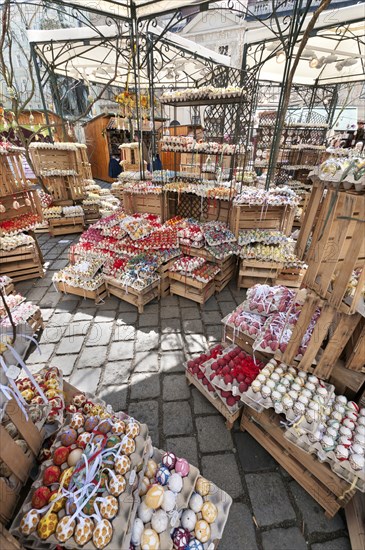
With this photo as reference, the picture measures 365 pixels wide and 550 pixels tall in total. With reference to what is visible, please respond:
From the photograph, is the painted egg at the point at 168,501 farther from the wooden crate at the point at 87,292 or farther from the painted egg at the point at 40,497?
the wooden crate at the point at 87,292

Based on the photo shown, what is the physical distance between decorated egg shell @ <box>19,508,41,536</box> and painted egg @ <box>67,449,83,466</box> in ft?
0.91

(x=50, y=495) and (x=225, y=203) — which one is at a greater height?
(x=225, y=203)

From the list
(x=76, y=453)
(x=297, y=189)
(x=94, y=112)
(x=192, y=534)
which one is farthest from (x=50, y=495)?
(x=94, y=112)

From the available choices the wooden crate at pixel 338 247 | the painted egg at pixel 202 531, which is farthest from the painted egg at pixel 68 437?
the wooden crate at pixel 338 247

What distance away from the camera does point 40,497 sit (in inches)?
58.4

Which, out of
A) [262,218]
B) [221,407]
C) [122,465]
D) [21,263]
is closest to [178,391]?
[221,407]

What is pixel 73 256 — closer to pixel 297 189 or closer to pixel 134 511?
pixel 134 511

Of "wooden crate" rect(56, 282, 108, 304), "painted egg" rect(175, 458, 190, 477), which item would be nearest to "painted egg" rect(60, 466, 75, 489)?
"painted egg" rect(175, 458, 190, 477)

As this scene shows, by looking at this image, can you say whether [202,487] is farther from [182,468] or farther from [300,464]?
[300,464]

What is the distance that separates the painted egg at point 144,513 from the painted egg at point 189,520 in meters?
0.26

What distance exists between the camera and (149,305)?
5004 millimetres

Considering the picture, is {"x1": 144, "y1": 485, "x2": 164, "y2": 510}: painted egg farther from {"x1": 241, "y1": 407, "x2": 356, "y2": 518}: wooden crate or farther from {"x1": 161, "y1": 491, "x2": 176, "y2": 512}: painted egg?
{"x1": 241, "y1": 407, "x2": 356, "y2": 518}: wooden crate

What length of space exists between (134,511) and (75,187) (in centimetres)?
917

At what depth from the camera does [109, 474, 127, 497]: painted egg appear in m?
1.57
